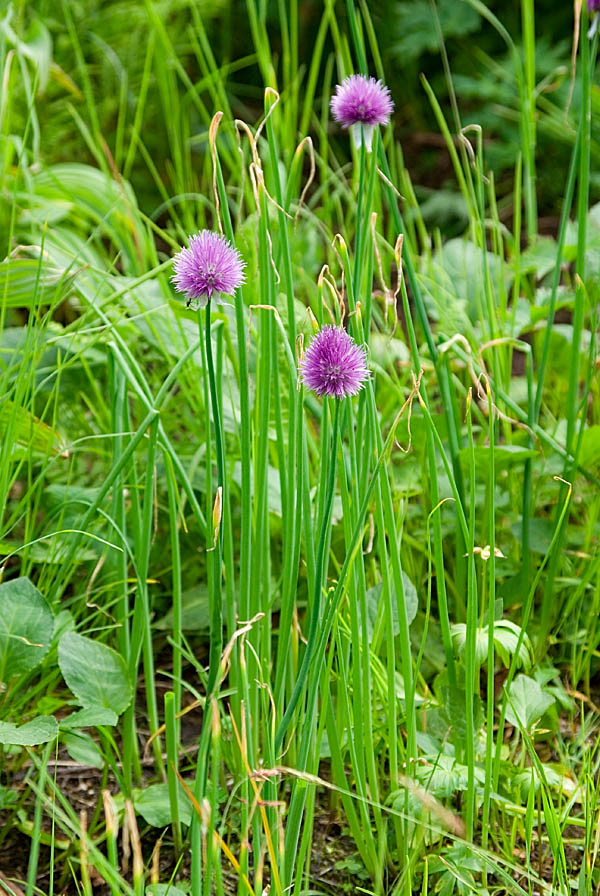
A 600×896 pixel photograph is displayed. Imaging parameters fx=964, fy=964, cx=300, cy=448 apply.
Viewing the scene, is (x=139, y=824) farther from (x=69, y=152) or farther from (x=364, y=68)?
(x=69, y=152)

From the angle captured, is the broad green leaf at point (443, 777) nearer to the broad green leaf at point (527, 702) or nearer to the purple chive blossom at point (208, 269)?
the broad green leaf at point (527, 702)

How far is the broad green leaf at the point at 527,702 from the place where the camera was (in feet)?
2.85

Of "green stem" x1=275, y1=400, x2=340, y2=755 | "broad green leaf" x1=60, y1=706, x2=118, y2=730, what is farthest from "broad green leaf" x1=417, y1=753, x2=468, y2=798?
"broad green leaf" x1=60, y1=706, x2=118, y2=730

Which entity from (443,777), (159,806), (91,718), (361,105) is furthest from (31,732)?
→ (361,105)

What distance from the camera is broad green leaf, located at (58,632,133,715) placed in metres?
0.84

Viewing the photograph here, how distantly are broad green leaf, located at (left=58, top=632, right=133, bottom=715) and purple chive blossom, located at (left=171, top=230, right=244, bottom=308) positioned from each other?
0.37 m

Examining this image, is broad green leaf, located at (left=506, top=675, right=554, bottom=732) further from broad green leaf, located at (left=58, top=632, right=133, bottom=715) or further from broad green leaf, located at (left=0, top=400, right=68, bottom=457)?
broad green leaf, located at (left=0, top=400, right=68, bottom=457)

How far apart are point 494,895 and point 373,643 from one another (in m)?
0.24

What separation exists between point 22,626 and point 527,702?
457 millimetres

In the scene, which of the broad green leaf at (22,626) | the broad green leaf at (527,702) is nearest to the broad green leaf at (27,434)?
the broad green leaf at (22,626)

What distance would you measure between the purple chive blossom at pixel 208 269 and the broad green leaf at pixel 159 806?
474mm

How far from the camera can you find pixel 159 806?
88 cm

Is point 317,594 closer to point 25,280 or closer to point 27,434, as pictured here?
point 27,434

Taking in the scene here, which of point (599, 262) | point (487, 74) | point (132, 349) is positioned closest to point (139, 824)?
point (132, 349)
